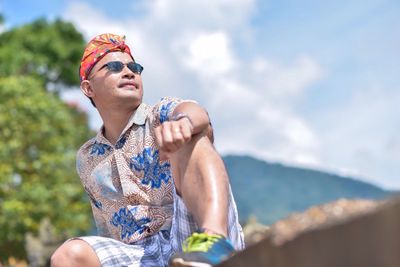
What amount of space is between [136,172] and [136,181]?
35mm

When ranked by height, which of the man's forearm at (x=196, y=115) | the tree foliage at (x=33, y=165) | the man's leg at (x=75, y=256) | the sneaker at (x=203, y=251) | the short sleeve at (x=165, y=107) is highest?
the tree foliage at (x=33, y=165)

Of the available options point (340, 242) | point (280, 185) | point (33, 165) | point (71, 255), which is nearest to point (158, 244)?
point (71, 255)

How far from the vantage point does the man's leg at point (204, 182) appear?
2164mm

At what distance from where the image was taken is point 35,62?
775 inches

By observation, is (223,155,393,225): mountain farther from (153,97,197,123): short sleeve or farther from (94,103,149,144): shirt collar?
(153,97,197,123): short sleeve

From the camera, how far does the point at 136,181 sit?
292 cm

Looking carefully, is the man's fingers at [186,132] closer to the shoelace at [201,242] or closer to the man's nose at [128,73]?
the shoelace at [201,242]

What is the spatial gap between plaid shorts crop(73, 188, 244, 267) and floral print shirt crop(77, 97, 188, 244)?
0.19 feet

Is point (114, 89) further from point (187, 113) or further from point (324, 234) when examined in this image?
point (324, 234)

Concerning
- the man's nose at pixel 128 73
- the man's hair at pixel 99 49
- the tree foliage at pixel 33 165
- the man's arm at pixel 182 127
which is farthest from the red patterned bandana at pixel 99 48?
the tree foliage at pixel 33 165

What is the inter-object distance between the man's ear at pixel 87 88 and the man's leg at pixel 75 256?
0.68 m

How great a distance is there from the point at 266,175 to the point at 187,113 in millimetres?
91819

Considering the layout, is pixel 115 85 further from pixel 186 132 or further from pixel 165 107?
pixel 186 132

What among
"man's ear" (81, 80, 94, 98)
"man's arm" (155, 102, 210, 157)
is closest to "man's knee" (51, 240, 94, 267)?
"man's arm" (155, 102, 210, 157)
